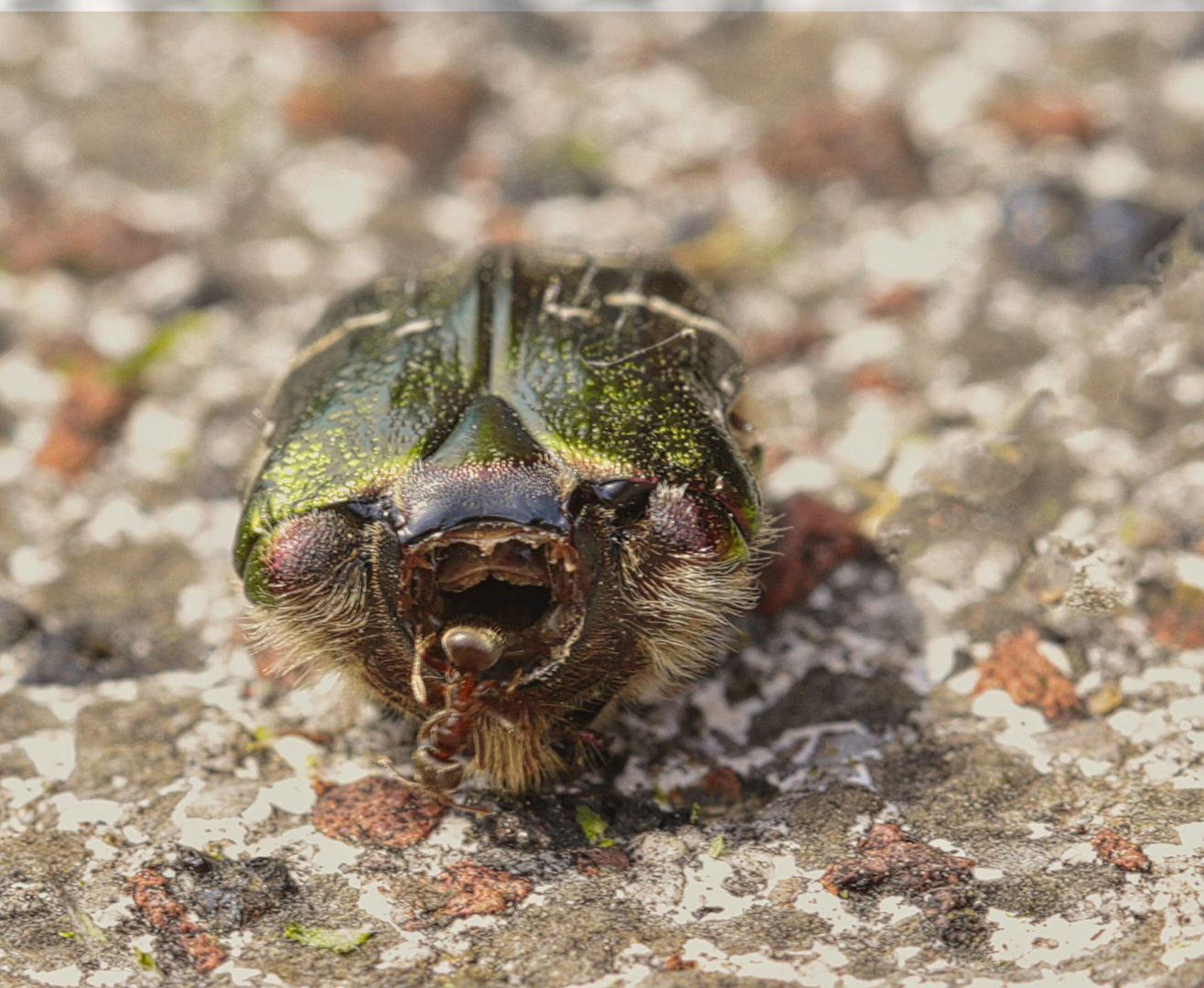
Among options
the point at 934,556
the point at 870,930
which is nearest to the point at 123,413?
the point at 934,556

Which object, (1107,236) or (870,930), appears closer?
(870,930)

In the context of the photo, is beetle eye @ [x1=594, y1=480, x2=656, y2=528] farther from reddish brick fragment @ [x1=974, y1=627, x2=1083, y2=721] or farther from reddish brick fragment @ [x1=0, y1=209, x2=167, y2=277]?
reddish brick fragment @ [x1=0, y1=209, x2=167, y2=277]

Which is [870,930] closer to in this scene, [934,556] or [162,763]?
[934,556]

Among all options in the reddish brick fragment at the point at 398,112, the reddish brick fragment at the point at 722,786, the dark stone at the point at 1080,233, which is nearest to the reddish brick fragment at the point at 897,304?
the dark stone at the point at 1080,233

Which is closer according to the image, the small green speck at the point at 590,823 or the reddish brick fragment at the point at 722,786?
the small green speck at the point at 590,823

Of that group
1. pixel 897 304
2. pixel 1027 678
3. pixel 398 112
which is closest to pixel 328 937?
pixel 1027 678

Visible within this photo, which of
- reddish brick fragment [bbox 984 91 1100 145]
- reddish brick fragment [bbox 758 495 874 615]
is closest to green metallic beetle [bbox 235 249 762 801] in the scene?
reddish brick fragment [bbox 758 495 874 615]

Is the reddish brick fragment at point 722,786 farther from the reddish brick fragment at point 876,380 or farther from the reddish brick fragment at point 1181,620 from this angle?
the reddish brick fragment at point 876,380
